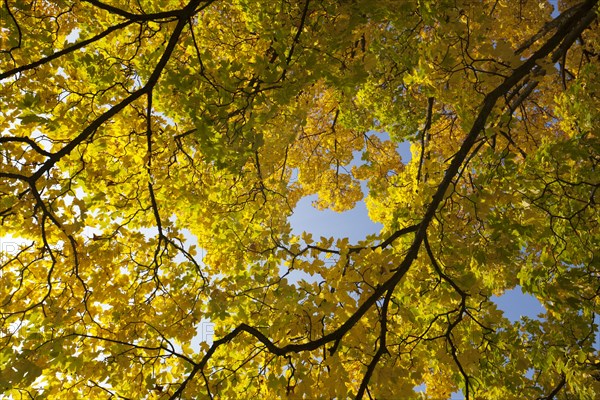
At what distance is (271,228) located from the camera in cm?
486

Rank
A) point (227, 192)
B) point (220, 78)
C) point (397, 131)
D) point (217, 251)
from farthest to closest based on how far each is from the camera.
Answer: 1. point (397, 131)
2. point (217, 251)
3. point (227, 192)
4. point (220, 78)

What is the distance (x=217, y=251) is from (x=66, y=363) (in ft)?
9.11

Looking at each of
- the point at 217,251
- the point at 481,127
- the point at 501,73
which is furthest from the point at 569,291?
the point at 217,251

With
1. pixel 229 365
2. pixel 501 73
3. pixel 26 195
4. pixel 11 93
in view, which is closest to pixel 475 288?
pixel 501 73

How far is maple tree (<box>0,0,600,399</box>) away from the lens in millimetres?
3529

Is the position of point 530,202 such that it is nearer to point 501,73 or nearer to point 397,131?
point 501,73

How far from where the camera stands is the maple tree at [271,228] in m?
3.53

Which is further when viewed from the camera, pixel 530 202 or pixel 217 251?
pixel 217 251

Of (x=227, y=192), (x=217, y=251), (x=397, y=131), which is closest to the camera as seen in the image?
(x=227, y=192)

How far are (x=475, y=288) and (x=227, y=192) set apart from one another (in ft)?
10.7

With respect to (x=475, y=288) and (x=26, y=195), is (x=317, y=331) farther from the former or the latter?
(x=26, y=195)

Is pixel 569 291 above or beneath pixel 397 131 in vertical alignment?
beneath

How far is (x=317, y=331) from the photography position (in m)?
3.65

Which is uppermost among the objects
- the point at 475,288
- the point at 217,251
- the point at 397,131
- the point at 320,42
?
the point at 397,131
